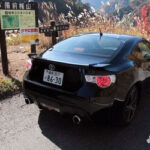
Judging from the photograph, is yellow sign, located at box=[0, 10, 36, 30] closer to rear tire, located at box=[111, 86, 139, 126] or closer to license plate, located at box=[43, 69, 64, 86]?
license plate, located at box=[43, 69, 64, 86]

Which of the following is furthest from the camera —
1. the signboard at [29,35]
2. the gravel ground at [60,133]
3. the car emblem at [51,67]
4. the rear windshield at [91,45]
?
the signboard at [29,35]

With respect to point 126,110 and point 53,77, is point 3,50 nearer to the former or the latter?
point 53,77

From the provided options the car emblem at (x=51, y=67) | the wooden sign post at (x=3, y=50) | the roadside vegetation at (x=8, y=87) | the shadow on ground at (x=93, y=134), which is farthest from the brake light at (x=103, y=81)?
the wooden sign post at (x=3, y=50)

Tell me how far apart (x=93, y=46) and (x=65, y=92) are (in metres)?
1.12

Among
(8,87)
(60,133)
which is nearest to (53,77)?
(60,133)

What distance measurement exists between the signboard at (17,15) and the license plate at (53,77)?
2604 mm

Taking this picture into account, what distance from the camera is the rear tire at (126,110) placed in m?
3.53

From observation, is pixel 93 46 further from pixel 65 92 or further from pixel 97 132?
pixel 97 132

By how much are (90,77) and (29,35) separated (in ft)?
11.4

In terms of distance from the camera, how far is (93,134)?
3746mm

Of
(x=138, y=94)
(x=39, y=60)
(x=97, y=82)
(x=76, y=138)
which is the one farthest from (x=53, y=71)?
(x=138, y=94)

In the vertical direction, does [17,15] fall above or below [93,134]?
above

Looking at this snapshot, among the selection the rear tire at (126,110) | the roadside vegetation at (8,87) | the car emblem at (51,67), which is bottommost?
the roadside vegetation at (8,87)

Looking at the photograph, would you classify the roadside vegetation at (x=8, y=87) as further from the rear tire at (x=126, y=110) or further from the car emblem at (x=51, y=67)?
the rear tire at (x=126, y=110)
